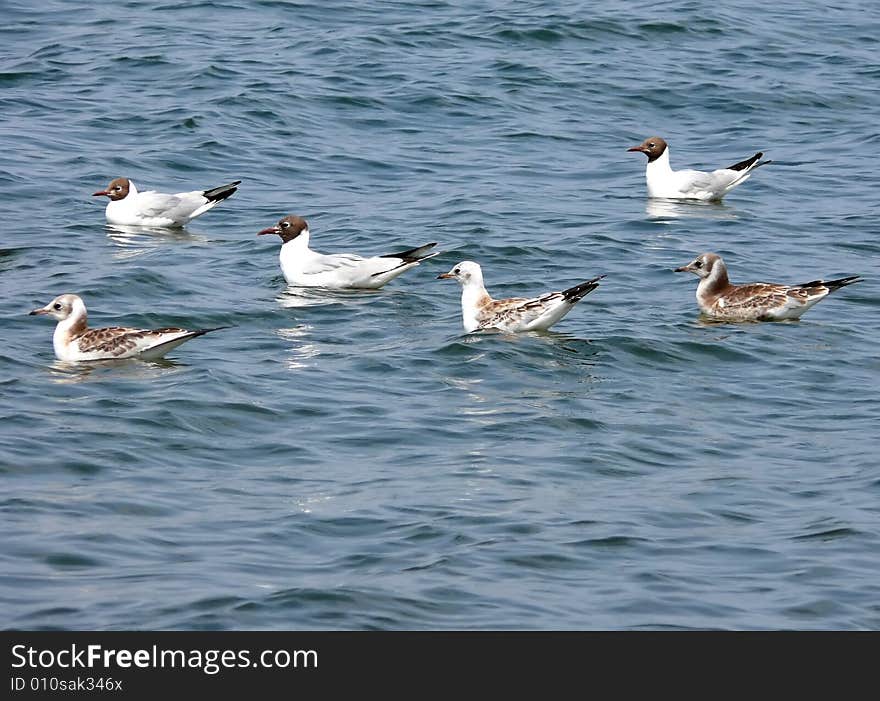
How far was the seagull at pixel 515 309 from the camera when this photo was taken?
14695 millimetres

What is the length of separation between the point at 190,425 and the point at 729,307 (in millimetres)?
6113

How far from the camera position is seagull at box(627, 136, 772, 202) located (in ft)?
68.8

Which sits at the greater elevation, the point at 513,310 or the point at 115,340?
the point at 115,340

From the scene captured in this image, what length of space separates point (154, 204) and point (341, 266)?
11.2 feet

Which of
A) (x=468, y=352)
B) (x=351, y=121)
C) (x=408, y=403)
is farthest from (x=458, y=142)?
(x=408, y=403)

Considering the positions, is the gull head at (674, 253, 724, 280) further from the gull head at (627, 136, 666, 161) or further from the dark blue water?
the gull head at (627, 136, 666, 161)

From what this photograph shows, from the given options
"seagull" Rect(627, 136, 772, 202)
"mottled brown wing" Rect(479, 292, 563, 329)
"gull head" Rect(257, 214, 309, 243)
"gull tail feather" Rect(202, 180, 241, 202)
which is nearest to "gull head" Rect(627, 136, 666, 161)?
"seagull" Rect(627, 136, 772, 202)

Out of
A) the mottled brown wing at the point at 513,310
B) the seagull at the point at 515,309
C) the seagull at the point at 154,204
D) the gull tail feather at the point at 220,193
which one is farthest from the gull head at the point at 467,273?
the seagull at the point at 154,204

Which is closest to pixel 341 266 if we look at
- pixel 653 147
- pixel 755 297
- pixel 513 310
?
pixel 513 310

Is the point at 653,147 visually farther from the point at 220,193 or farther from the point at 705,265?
the point at 220,193

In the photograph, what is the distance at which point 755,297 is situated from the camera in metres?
15.9

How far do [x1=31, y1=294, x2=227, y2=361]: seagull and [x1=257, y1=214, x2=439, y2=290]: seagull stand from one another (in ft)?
10.2

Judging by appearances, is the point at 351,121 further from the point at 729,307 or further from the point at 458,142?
the point at 729,307

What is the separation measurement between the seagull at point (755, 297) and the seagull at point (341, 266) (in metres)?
2.83
